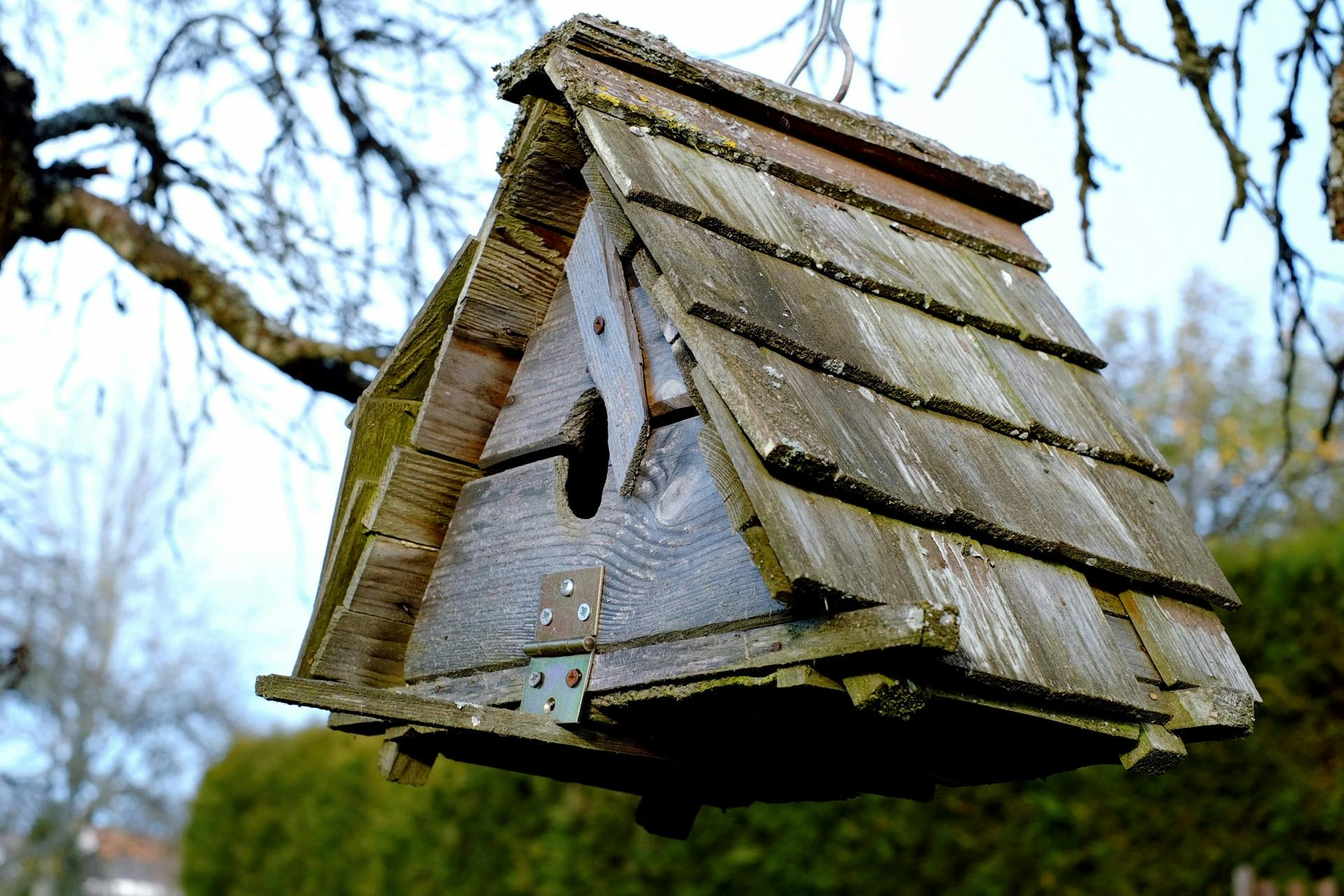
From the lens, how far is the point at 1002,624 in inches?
69.4

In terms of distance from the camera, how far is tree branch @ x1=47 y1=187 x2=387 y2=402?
371cm

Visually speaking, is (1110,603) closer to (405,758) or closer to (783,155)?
(783,155)

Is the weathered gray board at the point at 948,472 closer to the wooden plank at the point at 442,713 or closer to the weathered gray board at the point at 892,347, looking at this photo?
the weathered gray board at the point at 892,347

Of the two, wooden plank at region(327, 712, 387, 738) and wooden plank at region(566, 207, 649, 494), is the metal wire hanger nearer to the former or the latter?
wooden plank at region(566, 207, 649, 494)

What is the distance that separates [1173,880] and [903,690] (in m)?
5.47

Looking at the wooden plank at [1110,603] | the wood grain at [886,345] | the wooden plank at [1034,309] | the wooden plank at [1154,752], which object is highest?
the wooden plank at [1034,309]

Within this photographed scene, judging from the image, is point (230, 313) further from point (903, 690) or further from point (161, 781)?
point (161, 781)

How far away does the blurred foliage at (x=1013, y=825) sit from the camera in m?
6.20

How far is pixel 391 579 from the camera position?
2.62 m

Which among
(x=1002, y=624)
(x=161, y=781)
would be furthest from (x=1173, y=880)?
(x=161, y=781)

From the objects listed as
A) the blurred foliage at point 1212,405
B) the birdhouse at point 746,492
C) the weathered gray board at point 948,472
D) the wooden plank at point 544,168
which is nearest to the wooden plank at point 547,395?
the birdhouse at point 746,492

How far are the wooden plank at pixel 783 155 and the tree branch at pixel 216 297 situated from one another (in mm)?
→ 1633

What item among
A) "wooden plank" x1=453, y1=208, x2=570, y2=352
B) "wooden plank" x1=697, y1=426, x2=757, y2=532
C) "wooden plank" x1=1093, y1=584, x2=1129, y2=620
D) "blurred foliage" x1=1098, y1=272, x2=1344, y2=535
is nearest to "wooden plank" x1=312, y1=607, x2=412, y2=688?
"wooden plank" x1=453, y1=208, x2=570, y2=352

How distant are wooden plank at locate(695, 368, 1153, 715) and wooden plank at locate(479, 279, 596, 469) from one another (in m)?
0.68
